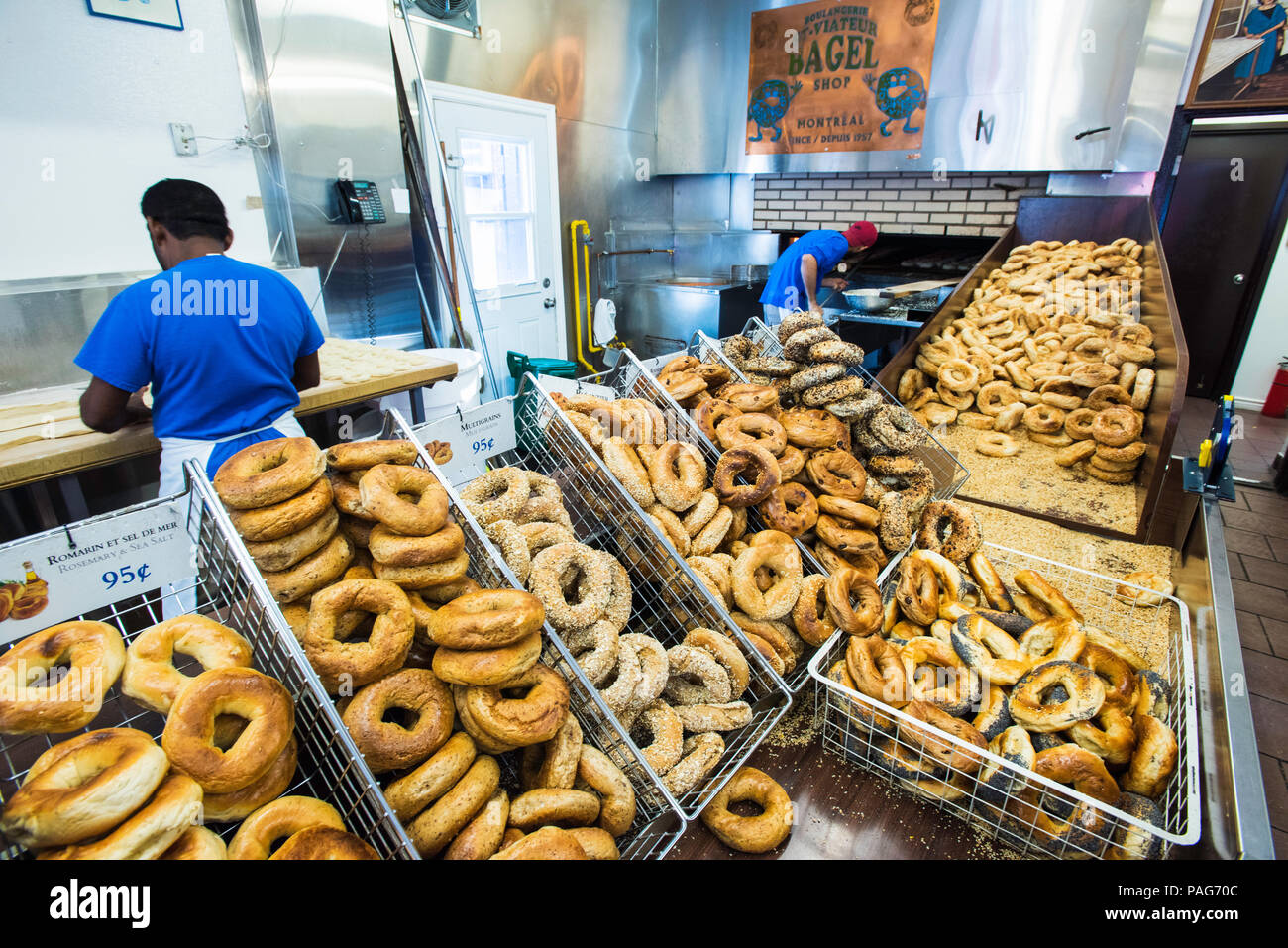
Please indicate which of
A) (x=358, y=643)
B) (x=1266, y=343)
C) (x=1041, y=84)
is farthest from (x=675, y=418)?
(x=1266, y=343)

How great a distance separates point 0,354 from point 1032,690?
16.1 feet

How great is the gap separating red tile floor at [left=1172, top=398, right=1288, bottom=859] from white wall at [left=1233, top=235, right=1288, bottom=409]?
1727 mm

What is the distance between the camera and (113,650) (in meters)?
1.13

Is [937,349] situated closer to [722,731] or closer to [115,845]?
[722,731]

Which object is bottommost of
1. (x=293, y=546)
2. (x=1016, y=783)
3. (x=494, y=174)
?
(x=1016, y=783)

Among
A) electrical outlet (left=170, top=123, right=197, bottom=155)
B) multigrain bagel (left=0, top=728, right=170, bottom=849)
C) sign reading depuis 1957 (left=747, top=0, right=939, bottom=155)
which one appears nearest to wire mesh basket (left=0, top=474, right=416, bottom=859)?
multigrain bagel (left=0, top=728, right=170, bottom=849)

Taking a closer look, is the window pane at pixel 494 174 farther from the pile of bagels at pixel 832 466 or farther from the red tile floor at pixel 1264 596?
the red tile floor at pixel 1264 596

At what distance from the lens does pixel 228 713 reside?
113 centimetres

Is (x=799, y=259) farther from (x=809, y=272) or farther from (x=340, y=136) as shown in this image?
(x=340, y=136)

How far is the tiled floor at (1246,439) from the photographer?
4.55 m

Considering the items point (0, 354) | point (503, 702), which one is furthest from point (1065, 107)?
point (0, 354)

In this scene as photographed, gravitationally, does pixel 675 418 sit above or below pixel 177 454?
above

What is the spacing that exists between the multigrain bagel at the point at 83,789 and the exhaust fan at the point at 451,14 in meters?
5.89

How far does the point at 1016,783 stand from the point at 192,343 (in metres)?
3.04
